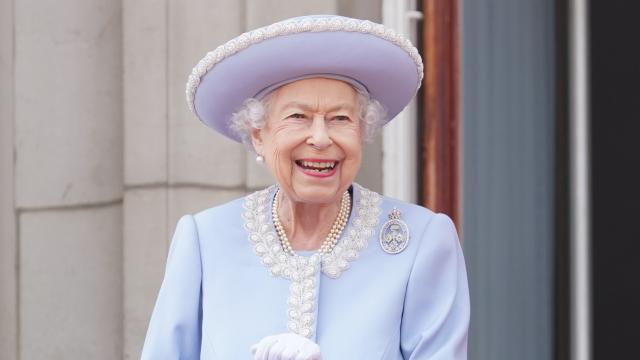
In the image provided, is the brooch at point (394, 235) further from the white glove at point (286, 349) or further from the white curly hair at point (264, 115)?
the white glove at point (286, 349)

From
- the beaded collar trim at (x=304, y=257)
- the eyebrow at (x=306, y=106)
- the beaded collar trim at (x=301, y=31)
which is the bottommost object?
the beaded collar trim at (x=304, y=257)

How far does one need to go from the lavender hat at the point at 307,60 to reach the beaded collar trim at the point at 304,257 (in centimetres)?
26

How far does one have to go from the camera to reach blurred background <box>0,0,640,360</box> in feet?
14.9

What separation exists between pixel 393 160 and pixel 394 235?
1.84 m

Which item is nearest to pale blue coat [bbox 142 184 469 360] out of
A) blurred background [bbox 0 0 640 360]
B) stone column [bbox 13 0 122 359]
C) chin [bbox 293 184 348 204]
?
chin [bbox 293 184 348 204]

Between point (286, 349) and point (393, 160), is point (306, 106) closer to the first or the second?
point (286, 349)

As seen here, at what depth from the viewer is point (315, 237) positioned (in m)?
2.94

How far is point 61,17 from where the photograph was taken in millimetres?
4770

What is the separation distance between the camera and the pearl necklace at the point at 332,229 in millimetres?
2906

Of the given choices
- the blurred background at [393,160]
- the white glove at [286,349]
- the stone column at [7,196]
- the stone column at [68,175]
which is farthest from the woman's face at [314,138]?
the stone column at [7,196]

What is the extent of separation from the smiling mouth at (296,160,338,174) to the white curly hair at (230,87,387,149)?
0.15 metres

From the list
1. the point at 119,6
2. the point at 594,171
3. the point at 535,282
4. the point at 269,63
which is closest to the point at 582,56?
the point at 594,171

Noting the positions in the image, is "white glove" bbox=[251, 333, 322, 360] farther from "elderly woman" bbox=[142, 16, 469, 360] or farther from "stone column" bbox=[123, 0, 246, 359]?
"stone column" bbox=[123, 0, 246, 359]

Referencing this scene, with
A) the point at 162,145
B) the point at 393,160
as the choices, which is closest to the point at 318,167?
the point at 393,160
